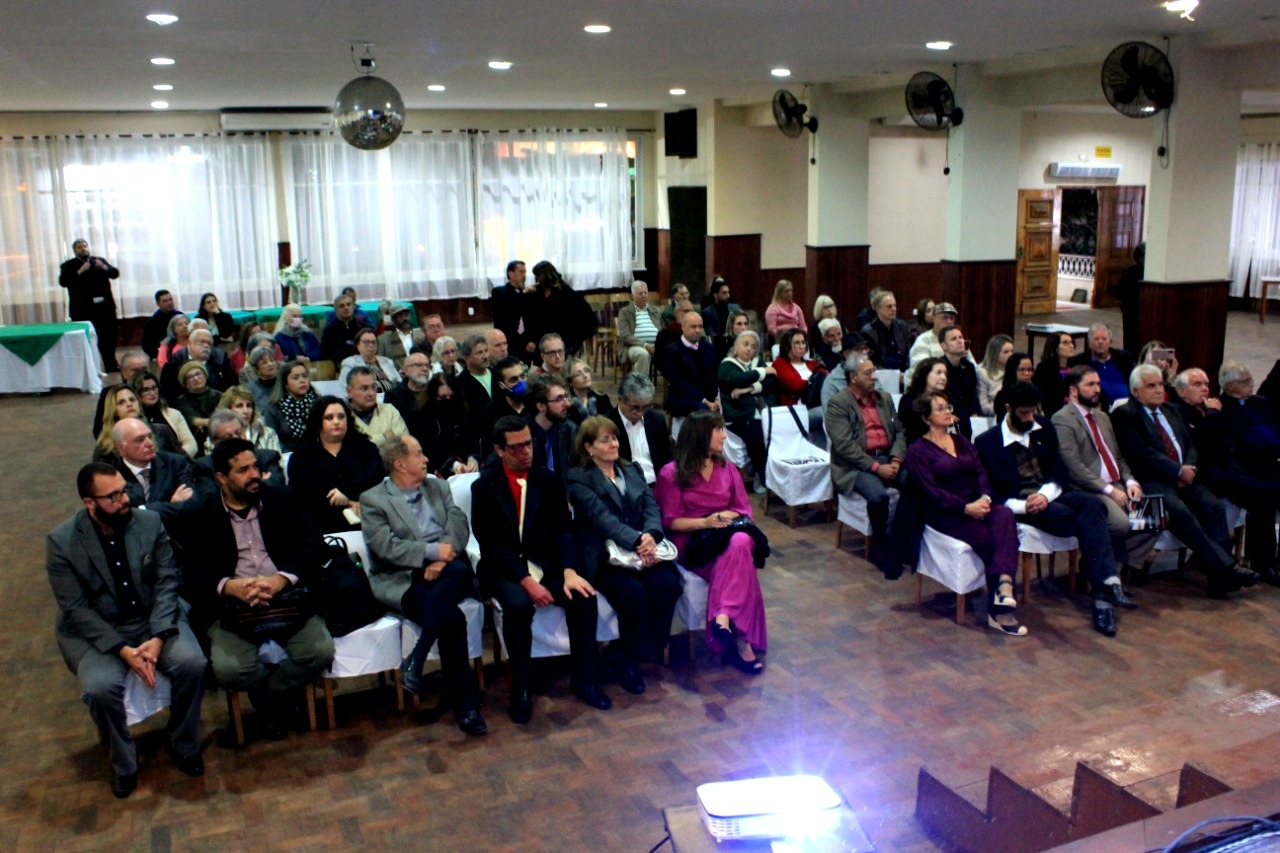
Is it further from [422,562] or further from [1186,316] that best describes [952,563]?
[1186,316]

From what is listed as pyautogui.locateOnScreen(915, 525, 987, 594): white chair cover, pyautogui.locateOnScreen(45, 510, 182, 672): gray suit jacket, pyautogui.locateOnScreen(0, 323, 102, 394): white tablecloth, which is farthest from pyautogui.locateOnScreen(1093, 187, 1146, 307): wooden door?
pyautogui.locateOnScreen(45, 510, 182, 672): gray suit jacket

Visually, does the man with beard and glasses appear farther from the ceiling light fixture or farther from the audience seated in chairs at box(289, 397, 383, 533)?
the ceiling light fixture

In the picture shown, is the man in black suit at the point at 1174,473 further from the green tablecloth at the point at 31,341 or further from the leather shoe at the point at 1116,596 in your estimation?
the green tablecloth at the point at 31,341

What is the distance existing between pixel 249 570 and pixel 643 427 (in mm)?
2364

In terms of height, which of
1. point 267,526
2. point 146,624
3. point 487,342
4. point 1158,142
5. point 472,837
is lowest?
point 472,837

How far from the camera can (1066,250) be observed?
61.1 feet

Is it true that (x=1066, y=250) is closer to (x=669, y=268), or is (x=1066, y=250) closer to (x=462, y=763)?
(x=669, y=268)

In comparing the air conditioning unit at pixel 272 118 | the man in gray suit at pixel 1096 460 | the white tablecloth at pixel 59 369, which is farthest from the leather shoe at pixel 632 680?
the air conditioning unit at pixel 272 118

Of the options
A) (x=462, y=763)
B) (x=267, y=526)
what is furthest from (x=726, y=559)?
(x=267, y=526)

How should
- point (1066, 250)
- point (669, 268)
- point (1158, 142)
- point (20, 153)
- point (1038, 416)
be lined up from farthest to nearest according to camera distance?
point (1066, 250)
point (669, 268)
point (20, 153)
point (1158, 142)
point (1038, 416)

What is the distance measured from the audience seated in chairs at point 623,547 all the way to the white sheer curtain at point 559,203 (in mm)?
12347

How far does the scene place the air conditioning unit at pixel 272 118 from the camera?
15.0m

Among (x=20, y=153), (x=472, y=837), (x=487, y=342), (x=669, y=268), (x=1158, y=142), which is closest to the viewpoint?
(x=472, y=837)

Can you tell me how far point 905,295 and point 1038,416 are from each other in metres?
11.0
